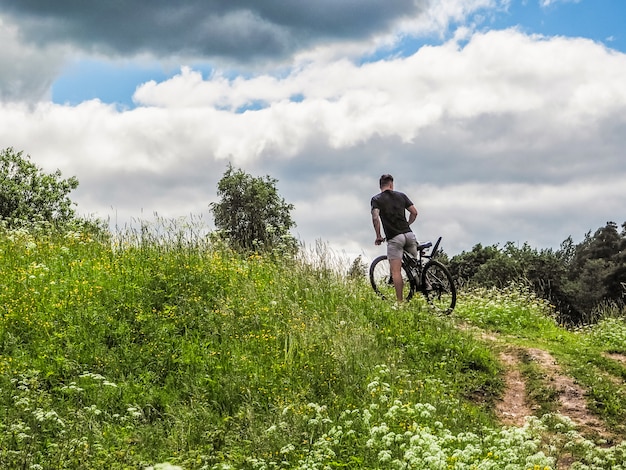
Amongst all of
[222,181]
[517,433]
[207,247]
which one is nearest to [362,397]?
[517,433]

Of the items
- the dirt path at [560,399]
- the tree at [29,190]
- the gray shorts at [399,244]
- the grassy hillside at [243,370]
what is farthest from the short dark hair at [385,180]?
the tree at [29,190]

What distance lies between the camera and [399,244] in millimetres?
14398

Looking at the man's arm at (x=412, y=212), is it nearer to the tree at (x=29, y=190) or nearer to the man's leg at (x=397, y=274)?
the man's leg at (x=397, y=274)

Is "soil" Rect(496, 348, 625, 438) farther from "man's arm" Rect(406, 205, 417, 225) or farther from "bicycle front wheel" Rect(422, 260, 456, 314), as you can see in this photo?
"man's arm" Rect(406, 205, 417, 225)

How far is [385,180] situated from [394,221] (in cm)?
88

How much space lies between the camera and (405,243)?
1449 cm

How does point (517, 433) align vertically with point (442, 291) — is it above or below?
below

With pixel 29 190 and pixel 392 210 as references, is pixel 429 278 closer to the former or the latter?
pixel 392 210

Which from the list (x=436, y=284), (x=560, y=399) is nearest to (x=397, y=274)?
(x=436, y=284)

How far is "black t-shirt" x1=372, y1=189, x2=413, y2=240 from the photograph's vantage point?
14258 mm

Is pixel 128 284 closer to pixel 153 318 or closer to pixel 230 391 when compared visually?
pixel 153 318

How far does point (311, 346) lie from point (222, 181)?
48.3 m

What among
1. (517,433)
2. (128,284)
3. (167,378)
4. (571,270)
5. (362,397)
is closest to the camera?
(517,433)

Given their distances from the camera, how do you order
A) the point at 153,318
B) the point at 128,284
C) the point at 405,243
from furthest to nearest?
1. the point at 405,243
2. the point at 128,284
3. the point at 153,318
